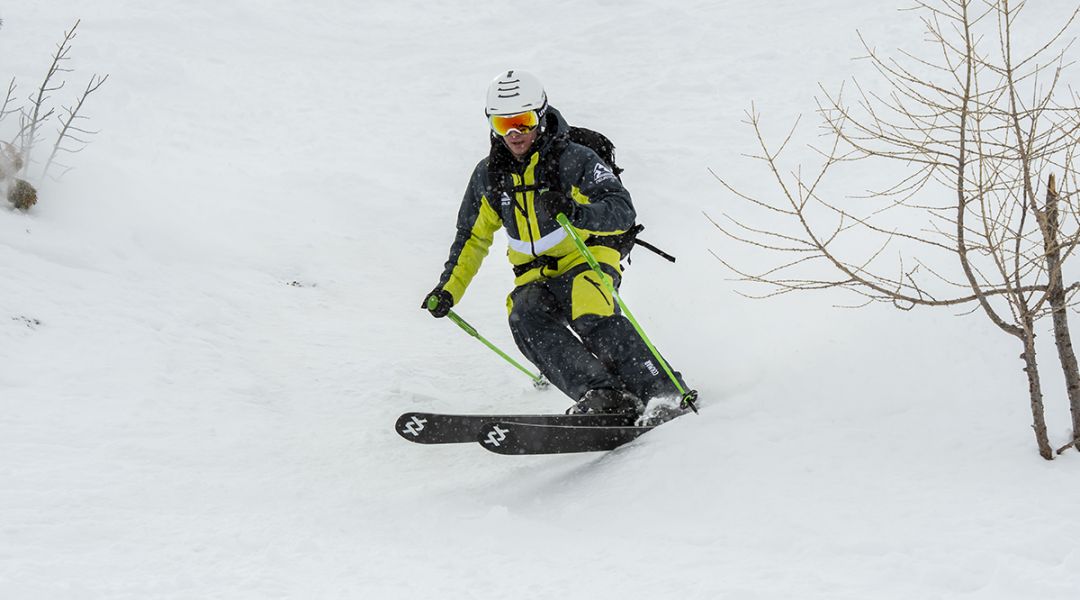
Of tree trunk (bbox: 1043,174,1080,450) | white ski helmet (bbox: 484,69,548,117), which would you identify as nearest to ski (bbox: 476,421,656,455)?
white ski helmet (bbox: 484,69,548,117)

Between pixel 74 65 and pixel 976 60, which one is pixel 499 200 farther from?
pixel 74 65

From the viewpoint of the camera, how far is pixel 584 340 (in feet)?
18.7

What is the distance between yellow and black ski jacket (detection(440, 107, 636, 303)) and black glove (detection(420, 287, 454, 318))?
482 mm

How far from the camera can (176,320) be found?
23.1 ft

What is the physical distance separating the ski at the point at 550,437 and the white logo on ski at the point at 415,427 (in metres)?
0.31

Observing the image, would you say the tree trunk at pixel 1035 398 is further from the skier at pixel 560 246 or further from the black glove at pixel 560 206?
the black glove at pixel 560 206

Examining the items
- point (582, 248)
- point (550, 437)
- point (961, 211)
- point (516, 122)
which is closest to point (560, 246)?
point (582, 248)

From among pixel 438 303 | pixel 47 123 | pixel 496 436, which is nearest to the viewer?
pixel 496 436

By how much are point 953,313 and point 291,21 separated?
1355 cm

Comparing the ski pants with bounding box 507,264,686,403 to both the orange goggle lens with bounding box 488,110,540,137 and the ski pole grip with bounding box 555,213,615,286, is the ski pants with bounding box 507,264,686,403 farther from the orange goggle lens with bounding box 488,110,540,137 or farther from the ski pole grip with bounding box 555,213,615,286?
the orange goggle lens with bounding box 488,110,540,137

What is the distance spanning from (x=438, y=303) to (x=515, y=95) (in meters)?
1.40

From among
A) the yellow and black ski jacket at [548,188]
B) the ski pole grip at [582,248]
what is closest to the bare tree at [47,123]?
the yellow and black ski jacket at [548,188]

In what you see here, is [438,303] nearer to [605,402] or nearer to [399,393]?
[399,393]

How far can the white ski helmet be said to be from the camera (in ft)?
17.8
